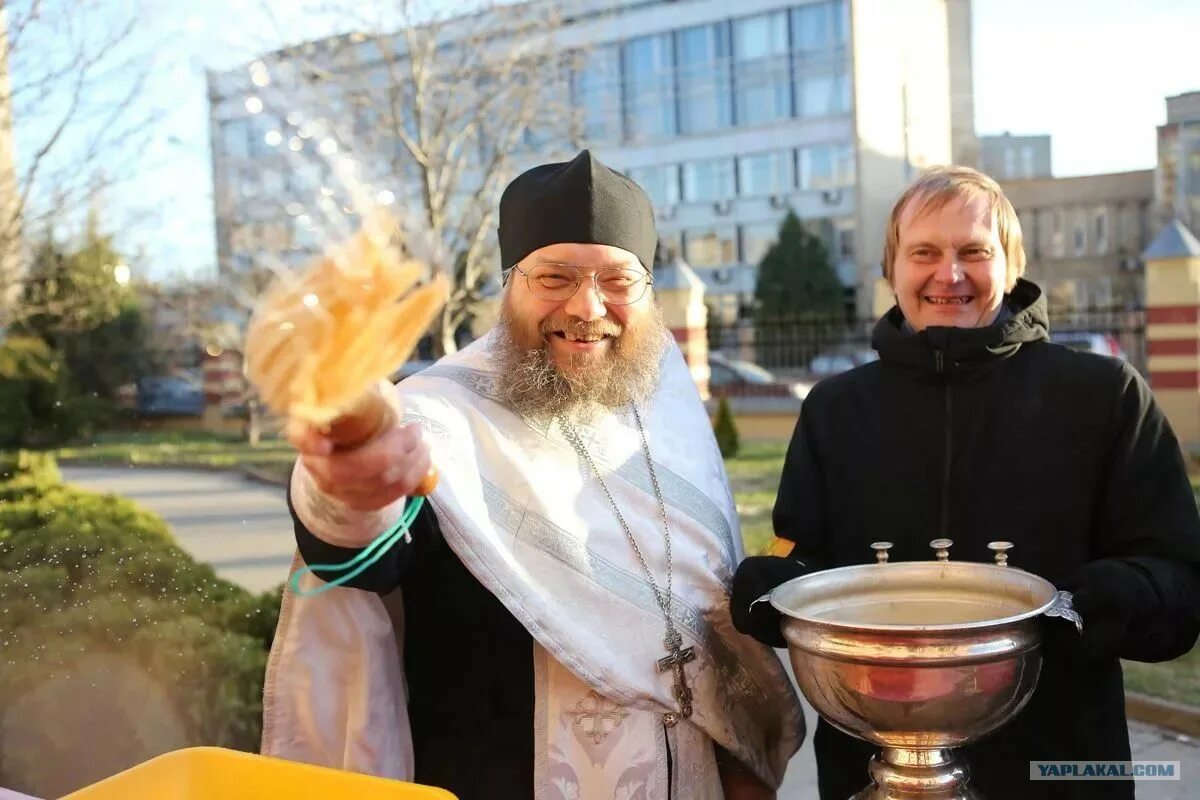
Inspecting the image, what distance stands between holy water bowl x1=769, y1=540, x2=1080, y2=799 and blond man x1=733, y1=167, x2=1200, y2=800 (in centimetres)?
18

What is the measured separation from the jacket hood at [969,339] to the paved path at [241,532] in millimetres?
2853

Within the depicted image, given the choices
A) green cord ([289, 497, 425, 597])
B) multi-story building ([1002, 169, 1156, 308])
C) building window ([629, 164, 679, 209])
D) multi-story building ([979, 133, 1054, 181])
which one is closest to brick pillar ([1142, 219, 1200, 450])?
green cord ([289, 497, 425, 597])

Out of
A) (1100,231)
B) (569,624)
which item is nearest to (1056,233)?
(1100,231)

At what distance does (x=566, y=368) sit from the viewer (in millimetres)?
2148

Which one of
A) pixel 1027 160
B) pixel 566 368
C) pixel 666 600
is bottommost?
pixel 666 600

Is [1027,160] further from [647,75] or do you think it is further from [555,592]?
[555,592]

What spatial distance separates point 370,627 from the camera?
191 cm

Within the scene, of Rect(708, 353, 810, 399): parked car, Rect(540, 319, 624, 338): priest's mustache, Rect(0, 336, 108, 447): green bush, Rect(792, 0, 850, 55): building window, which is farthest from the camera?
Rect(792, 0, 850, 55): building window

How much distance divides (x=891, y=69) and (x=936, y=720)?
3255 centimetres

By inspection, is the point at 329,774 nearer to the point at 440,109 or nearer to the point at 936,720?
the point at 936,720

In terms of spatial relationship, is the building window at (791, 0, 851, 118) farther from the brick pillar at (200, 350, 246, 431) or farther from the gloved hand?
the gloved hand

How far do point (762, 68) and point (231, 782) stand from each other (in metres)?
32.7

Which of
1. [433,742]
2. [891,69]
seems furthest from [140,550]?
[891,69]

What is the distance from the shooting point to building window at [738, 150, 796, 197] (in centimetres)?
3322
